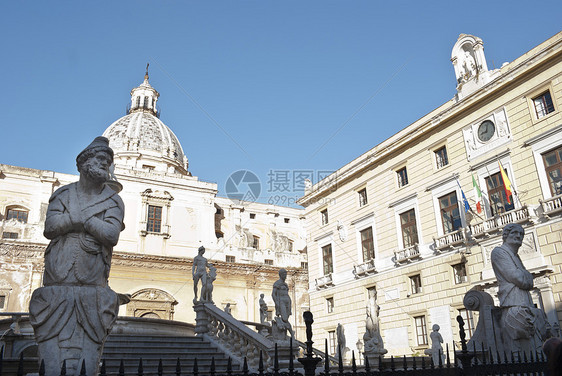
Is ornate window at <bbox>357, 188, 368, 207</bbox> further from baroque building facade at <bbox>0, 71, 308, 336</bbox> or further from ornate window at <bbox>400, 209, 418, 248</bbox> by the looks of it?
baroque building facade at <bbox>0, 71, 308, 336</bbox>

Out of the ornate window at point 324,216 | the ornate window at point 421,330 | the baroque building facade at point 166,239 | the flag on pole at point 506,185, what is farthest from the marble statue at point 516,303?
the baroque building facade at point 166,239

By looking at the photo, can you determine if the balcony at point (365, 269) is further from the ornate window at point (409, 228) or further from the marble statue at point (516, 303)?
the marble statue at point (516, 303)

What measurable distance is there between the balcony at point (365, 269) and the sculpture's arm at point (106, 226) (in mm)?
22044

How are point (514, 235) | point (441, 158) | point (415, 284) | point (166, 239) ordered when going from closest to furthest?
point (514, 235) → point (415, 284) → point (441, 158) → point (166, 239)

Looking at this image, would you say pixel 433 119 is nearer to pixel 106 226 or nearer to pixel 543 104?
pixel 543 104

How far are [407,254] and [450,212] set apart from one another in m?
3.13

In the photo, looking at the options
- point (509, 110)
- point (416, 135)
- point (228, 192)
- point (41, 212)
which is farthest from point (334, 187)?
point (41, 212)

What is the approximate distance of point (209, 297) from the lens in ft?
51.0

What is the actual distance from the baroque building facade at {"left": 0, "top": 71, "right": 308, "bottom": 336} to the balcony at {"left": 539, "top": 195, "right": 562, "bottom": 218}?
904 inches

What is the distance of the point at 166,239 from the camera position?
34.9 meters

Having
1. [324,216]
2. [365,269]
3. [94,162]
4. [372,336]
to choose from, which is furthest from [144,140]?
[94,162]

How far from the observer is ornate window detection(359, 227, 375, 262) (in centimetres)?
2588

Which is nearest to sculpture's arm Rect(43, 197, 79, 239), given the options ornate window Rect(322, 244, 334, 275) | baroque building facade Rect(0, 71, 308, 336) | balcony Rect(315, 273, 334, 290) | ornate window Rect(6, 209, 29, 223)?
balcony Rect(315, 273, 334, 290)

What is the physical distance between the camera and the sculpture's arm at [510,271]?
6.75 m
